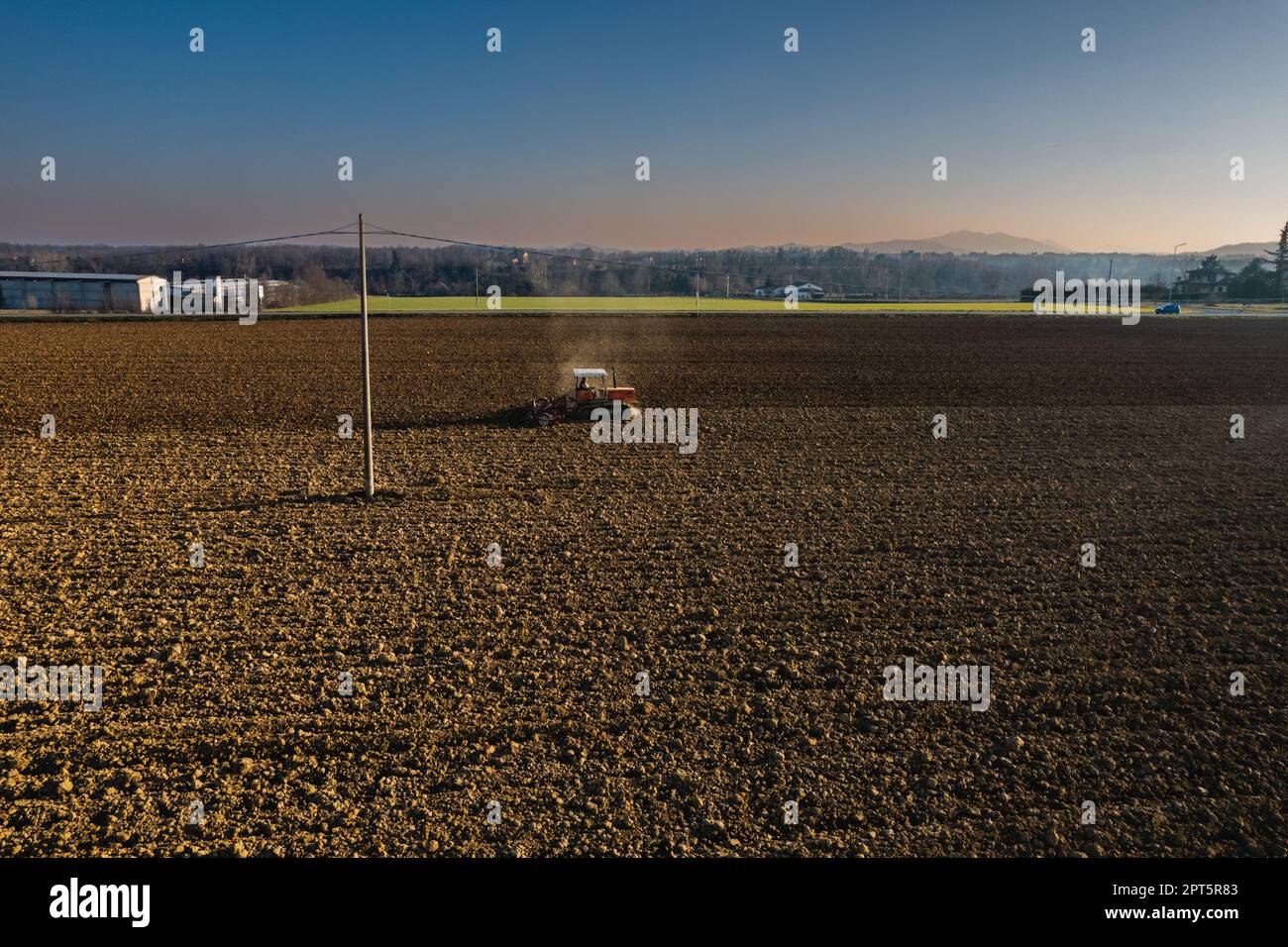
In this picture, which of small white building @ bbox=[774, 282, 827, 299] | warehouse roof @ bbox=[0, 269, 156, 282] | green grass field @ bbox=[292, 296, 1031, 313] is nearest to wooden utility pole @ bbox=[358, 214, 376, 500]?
green grass field @ bbox=[292, 296, 1031, 313]

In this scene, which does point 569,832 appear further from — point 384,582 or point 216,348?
point 216,348

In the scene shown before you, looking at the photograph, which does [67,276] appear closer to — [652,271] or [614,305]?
[614,305]

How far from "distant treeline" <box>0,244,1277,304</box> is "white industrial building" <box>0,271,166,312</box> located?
103 inches

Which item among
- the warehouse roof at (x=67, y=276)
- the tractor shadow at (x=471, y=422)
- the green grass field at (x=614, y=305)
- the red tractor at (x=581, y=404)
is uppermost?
the warehouse roof at (x=67, y=276)

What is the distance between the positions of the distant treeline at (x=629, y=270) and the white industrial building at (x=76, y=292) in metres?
2.62

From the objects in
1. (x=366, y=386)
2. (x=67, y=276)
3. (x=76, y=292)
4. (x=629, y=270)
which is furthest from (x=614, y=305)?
(x=366, y=386)

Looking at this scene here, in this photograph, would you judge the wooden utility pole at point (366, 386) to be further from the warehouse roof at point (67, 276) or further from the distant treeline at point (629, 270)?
the warehouse roof at point (67, 276)

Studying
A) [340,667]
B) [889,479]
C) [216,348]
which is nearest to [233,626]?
[340,667]

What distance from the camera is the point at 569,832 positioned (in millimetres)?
6500

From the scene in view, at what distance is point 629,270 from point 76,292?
5634 centimetres

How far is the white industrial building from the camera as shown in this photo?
6944 centimetres

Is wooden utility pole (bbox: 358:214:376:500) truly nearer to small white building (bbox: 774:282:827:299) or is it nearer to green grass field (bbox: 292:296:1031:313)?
green grass field (bbox: 292:296:1031:313)

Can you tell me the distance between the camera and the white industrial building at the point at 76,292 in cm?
6944

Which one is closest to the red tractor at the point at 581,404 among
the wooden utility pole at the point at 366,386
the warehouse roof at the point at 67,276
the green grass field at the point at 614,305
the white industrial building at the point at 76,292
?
the wooden utility pole at the point at 366,386
